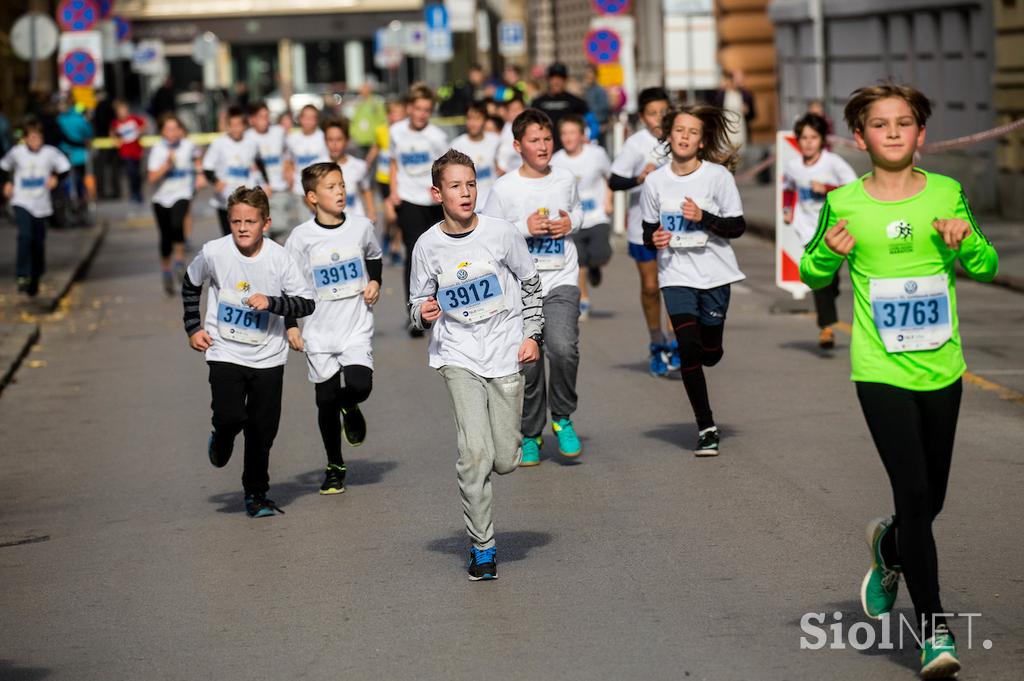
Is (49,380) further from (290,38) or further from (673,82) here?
(290,38)

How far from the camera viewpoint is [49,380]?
14297mm

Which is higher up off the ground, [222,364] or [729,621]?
[222,364]

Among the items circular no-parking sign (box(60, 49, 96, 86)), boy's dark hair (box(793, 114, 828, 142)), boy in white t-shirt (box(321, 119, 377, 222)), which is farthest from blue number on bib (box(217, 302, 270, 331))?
circular no-parking sign (box(60, 49, 96, 86))

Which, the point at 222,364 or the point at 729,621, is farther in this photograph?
the point at 222,364

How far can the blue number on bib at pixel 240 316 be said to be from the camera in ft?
29.2

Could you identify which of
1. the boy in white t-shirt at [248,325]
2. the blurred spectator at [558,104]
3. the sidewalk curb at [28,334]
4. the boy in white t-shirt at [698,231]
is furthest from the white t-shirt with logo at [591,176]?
the boy in white t-shirt at [248,325]

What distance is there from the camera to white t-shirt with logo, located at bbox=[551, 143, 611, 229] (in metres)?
15.1

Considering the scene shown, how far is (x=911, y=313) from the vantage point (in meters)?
6.03

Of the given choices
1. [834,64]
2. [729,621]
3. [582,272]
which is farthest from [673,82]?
[729,621]

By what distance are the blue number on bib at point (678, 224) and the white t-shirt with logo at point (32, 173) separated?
414 inches

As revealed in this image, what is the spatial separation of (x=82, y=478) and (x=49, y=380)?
4185 millimetres

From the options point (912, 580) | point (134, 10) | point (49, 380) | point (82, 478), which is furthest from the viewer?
point (134, 10)

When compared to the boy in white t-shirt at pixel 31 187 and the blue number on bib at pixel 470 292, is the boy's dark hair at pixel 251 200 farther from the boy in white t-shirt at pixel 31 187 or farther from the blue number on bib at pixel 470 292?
the boy in white t-shirt at pixel 31 187

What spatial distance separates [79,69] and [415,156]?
14566 mm
